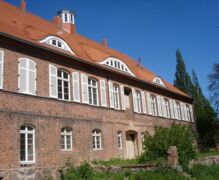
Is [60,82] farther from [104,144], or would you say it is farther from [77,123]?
[104,144]

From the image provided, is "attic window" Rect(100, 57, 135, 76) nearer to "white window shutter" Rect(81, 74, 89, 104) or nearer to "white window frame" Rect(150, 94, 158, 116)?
"white window shutter" Rect(81, 74, 89, 104)

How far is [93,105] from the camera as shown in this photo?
2044 cm

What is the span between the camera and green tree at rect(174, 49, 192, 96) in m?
49.4

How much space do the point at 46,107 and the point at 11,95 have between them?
2275mm

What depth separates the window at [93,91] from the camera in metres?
20.7

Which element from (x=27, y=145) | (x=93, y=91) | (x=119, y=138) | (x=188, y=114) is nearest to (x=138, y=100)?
(x=119, y=138)

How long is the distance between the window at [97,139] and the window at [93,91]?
6.04 feet

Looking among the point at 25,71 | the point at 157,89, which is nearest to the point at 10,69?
the point at 25,71

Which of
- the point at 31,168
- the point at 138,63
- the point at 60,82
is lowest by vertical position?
the point at 31,168

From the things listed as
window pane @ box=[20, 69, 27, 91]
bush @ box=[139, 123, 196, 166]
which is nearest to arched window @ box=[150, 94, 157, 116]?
bush @ box=[139, 123, 196, 166]

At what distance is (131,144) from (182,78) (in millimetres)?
27901

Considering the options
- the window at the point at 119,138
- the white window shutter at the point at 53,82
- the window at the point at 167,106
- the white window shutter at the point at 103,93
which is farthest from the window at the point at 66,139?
the window at the point at 167,106

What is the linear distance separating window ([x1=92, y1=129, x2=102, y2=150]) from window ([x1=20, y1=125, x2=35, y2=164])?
4990mm

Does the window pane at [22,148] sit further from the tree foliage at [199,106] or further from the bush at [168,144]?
the tree foliage at [199,106]
